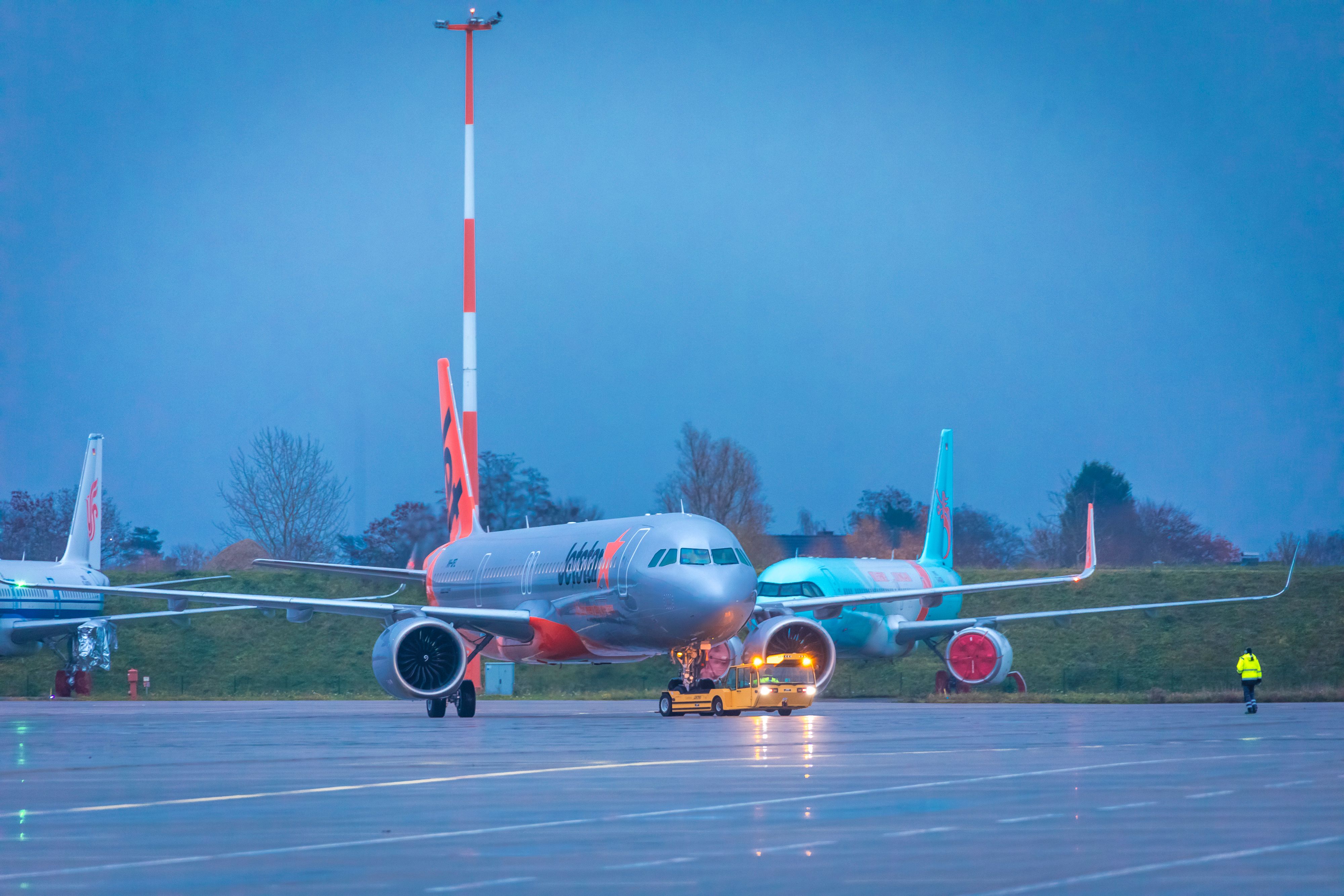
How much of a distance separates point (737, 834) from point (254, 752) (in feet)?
39.3

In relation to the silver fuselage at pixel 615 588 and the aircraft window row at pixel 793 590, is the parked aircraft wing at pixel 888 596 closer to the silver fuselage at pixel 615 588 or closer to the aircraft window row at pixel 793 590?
the aircraft window row at pixel 793 590

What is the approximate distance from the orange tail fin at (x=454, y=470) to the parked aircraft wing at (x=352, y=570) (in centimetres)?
251

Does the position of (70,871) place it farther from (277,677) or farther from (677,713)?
(277,677)

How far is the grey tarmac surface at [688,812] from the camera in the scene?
31.2ft

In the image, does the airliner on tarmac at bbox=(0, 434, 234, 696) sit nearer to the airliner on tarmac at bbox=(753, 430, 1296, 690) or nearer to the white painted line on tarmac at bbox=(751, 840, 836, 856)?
the airliner on tarmac at bbox=(753, 430, 1296, 690)

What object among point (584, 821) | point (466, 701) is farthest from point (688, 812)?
point (466, 701)

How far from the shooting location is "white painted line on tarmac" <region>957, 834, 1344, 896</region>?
29.0 ft

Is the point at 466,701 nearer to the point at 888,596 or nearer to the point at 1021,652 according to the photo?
the point at 888,596

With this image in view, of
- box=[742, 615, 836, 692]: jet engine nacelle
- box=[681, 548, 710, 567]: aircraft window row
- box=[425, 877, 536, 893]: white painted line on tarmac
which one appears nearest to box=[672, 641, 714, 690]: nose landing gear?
box=[742, 615, 836, 692]: jet engine nacelle

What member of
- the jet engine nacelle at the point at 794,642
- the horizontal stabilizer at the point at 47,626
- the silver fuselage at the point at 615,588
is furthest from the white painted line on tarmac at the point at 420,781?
the horizontal stabilizer at the point at 47,626

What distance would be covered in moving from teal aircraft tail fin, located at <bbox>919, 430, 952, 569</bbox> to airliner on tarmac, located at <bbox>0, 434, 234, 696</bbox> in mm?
22413

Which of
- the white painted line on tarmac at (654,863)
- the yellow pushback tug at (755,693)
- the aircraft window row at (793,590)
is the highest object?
Result: the aircraft window row at (793,590)

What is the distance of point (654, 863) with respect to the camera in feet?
33.0

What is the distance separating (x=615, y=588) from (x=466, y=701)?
4.32 metres
